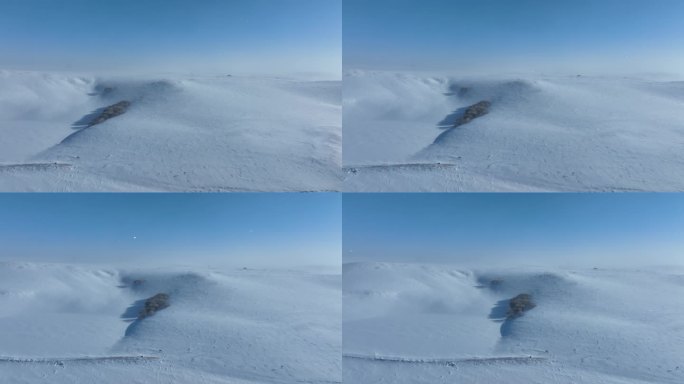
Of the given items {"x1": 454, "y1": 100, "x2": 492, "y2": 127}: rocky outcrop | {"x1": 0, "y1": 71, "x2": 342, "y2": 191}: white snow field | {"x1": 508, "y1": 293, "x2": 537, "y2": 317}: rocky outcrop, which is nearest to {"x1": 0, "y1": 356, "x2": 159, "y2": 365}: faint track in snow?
{"x1": 0, "y1": 71, "x2": 342, "y2": 191}: white snow field

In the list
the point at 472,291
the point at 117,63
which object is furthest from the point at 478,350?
the point at 117,63

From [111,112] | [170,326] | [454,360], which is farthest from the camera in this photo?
[111,112]

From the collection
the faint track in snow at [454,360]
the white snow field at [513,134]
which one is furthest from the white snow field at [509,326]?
the white snow field at [513,134]

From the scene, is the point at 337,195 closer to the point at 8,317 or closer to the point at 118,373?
the point at 118,373

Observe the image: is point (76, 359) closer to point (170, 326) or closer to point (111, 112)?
point (170, 326)

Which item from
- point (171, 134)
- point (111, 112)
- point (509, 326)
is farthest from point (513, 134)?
point (111, 112)

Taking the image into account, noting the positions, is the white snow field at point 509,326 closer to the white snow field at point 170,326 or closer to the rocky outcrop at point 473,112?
the white snow field at point 170,326

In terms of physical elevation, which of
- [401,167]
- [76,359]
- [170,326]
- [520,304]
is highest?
[401,167]
